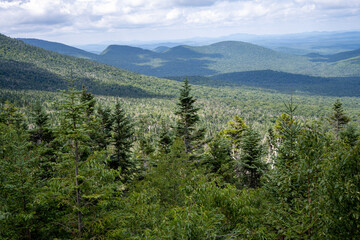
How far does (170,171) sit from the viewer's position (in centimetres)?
1639

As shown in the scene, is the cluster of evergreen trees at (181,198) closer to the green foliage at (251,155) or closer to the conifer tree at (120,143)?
the conifer tree at (120,143)

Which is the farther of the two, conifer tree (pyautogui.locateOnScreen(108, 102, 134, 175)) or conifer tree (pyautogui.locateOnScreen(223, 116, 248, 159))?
conifer tree (pyautogui.locateOnScreen(223, 116, 248, 159))

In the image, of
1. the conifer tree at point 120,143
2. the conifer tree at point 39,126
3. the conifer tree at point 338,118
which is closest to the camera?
the conifer tree at point 120,143

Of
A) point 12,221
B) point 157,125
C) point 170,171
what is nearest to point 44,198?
point 12,221

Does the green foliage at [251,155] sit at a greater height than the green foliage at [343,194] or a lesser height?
lesser

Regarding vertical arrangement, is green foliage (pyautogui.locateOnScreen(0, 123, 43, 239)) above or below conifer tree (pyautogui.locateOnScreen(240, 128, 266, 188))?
above

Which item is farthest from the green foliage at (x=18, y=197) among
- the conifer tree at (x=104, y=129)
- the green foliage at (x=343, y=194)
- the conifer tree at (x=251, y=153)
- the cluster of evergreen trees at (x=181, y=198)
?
the conifer tree at (x=251, y=153)

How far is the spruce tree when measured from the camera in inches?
926

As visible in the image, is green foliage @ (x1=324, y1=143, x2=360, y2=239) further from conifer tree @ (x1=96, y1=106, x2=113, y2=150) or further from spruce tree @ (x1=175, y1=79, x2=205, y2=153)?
conifer tree @ (x1=96, y1=106, x2=113, y2=150)

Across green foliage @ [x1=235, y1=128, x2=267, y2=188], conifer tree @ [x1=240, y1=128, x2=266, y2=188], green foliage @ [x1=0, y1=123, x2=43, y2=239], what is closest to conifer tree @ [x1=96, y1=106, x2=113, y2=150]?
green foliage @ [x1=0, y1=123, x2=43, y2=239]

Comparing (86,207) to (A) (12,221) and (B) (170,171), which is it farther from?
(B) (170,171)

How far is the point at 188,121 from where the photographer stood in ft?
79.2

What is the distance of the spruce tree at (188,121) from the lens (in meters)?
23.5

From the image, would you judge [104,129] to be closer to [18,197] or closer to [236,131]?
[18,197]
